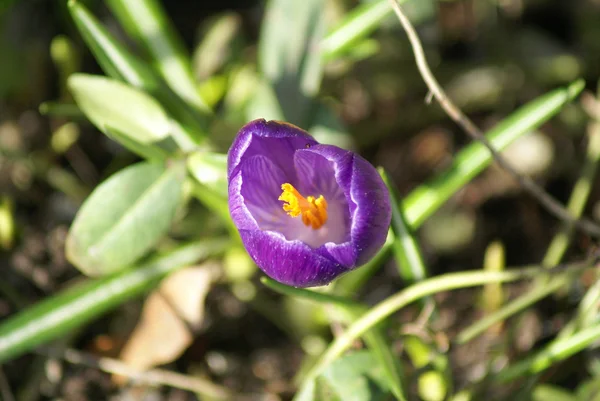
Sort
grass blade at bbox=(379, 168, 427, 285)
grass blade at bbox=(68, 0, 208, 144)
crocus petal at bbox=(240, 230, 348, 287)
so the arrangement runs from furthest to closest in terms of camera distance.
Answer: grass blade at bbox=(68, 0, 208, 144) < grass blade at bbox=(379, 168, 427, 285) < crocus petal at bbox=(240, 230, 348, 287)

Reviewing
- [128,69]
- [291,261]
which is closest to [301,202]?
[291,261]

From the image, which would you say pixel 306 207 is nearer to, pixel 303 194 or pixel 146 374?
pixel 303 194

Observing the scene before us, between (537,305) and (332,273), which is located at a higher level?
(332,273)

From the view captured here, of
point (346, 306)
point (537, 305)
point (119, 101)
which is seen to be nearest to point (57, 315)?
point (119, 101)

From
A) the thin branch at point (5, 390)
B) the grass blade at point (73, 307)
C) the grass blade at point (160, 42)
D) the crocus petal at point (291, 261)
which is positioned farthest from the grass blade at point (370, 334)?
the thin branch at point (5, 390)

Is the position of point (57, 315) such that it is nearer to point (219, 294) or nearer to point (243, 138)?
point (219, 294)

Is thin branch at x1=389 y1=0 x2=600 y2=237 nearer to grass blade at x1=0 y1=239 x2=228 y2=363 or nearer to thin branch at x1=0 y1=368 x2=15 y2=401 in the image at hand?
grass blade at x1=0 y1=239 x2=228 y2=363

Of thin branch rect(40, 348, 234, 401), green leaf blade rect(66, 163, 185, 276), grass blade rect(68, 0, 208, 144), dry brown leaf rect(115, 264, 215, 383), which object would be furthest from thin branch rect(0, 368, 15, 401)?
grass blade rect(68, 0, 208, 144)
